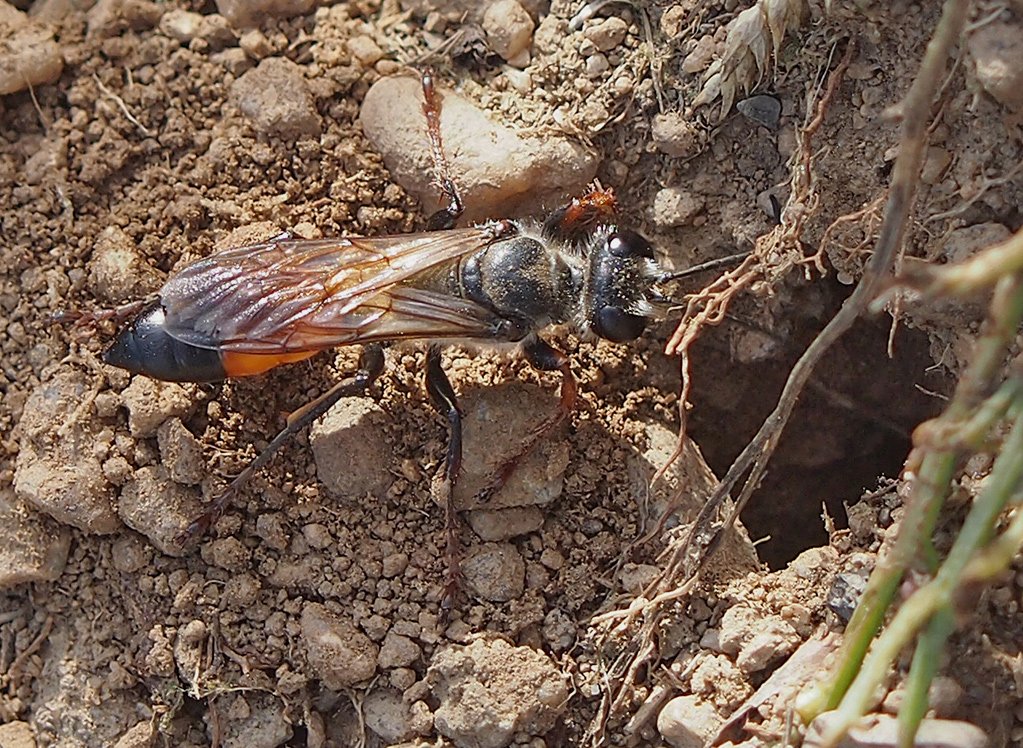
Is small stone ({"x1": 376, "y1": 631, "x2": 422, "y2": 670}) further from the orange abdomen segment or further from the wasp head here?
the wasp head

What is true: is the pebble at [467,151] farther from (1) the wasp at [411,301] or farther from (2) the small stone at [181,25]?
(2) the small stone at [181,25]

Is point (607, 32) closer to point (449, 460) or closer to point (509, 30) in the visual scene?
point (509, 30)

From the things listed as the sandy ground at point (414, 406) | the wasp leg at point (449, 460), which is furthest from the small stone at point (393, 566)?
the wasp leg at point (449, 460)

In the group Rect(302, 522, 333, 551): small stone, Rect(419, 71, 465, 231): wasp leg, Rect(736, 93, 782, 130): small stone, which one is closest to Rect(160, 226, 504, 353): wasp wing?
Rect(419, 71, 465, 231): wasp leg

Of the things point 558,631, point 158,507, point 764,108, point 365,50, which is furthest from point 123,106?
point 558,631

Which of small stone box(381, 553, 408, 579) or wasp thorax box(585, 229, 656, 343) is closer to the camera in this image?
small stone box(381, 553, 408, 579)

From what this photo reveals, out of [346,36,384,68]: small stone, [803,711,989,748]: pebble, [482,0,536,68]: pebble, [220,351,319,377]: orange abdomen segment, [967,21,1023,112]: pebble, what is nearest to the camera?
[803,711,989,748]: pebble
